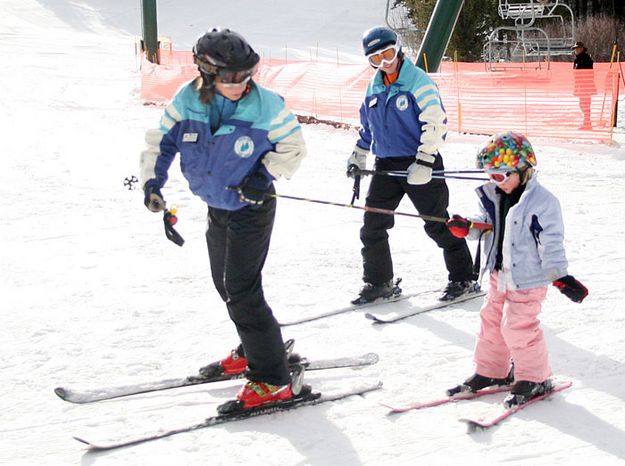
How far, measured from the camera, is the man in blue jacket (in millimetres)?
4996

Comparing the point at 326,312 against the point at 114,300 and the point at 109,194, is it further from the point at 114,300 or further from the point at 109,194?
the point at 109,194

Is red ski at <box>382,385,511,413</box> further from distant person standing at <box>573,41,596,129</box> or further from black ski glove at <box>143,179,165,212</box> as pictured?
distant person standing at <box>573,41,596,129</box>

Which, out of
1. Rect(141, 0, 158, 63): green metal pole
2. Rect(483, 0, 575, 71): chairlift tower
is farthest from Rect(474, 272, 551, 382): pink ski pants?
Rect(141, 0, 158, 63): green metal pole

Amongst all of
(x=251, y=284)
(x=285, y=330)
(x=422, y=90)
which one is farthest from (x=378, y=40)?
(x=251, y=284)

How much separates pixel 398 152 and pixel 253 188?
5.95 ft

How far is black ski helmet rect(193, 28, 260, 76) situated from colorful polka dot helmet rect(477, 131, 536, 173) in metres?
1.09

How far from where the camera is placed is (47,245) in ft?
23.1

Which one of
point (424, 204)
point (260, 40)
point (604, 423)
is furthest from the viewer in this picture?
Result: point (260, 40)

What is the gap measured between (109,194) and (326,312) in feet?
14.7

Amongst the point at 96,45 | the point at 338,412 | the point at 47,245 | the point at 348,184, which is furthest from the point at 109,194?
the point at 96,45

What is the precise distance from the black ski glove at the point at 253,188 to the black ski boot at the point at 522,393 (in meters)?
1.44

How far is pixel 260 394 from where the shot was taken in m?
3.84

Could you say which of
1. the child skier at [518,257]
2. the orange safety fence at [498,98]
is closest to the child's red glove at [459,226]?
the child skier at [518,257]

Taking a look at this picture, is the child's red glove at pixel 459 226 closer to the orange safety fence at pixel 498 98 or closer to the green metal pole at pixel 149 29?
the orange safety fence at pixel 498 98
